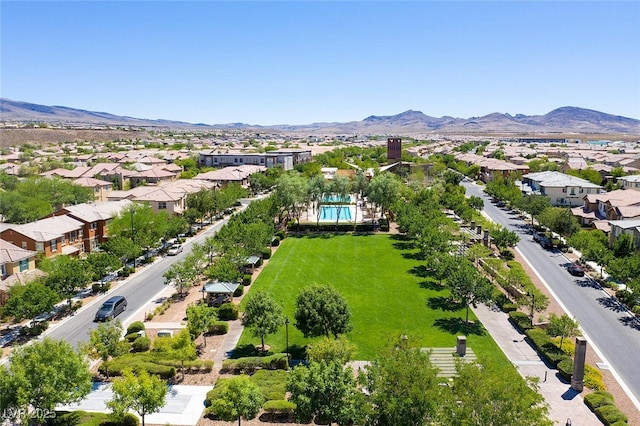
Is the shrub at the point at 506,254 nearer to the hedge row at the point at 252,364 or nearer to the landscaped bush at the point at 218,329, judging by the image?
the landscaped bush at the point at 218,329

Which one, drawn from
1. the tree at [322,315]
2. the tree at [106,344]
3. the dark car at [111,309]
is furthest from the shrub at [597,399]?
the dark car at [111,309]

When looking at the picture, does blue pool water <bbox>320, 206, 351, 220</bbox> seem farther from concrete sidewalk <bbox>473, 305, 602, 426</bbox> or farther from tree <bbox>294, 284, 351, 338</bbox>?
tree <bbox>294, 284, 351, 338</bbox>

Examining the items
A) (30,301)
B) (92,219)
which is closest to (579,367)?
(30,301)

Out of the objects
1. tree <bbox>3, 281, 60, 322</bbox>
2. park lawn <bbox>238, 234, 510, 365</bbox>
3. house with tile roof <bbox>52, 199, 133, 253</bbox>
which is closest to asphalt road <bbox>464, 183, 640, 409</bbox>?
park lawn <bbox>238, 234, 510, 365</bbox>

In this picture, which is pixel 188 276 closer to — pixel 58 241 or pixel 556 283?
pixel 58 241

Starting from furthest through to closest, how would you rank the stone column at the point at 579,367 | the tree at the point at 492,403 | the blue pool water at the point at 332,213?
the blue pool water at the point at 332,213, the stone column at the point at 579,367, the tree at the point at 492,403
